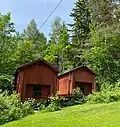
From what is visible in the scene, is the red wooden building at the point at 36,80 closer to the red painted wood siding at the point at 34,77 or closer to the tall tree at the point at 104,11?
the red painted wood siding at the point at 34,77

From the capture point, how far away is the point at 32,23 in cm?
8206

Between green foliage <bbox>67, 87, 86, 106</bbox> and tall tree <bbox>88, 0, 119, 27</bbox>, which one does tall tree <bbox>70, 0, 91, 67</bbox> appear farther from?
green foliage <bbox>67, 87, 86, 106</bbox>

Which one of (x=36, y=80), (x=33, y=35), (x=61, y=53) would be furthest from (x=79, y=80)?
(x=33, y=35)

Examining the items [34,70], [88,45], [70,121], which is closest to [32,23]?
[88,45]

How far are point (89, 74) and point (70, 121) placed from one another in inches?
914

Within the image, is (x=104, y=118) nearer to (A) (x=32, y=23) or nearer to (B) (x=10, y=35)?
(B) (x=10, y=35)

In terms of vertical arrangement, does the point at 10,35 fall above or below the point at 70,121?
above

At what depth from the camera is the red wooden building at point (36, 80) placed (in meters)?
31.0

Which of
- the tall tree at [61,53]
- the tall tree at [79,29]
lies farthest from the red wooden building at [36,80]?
the tall tree at [61,53]

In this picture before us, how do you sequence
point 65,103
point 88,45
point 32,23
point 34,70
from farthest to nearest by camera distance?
point 32,23 < point 88,45 < point 34,70 < point 65,103

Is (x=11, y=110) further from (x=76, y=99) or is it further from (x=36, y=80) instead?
(x=36, y=80)

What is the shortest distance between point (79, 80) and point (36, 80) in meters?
6.57

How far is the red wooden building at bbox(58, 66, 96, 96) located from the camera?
3545 centimetres

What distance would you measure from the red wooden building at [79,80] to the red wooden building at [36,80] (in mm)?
3451
